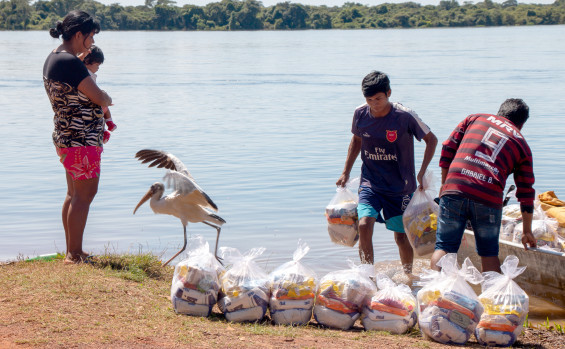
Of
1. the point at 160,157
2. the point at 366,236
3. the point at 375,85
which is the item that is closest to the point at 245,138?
the point at 160,157

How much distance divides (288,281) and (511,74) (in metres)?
31.3

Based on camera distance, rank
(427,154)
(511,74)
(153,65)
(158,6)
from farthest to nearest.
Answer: (158,6) → (153,65) → (511,74) → (427,154)

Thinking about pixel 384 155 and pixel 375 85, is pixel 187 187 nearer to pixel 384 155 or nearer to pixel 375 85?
pixel 384 155

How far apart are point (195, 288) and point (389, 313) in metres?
1.46

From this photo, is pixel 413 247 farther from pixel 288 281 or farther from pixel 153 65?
pixel 153 65

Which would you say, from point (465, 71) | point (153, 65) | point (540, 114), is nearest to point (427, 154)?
point (540, 114)

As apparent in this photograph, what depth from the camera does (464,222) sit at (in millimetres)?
6008

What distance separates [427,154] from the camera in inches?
268

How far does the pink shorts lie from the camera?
6.75 meters

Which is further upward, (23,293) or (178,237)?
(23,293)

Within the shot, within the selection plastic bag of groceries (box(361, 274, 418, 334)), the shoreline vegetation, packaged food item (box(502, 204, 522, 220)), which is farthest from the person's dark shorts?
the shoreline vegetation

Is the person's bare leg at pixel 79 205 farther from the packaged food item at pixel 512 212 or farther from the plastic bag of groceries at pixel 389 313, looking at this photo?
the packaged food item at pixel 512 212

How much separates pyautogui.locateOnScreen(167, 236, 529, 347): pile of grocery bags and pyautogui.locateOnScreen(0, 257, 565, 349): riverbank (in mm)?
110

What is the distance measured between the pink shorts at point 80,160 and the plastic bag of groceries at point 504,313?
3.52 m
